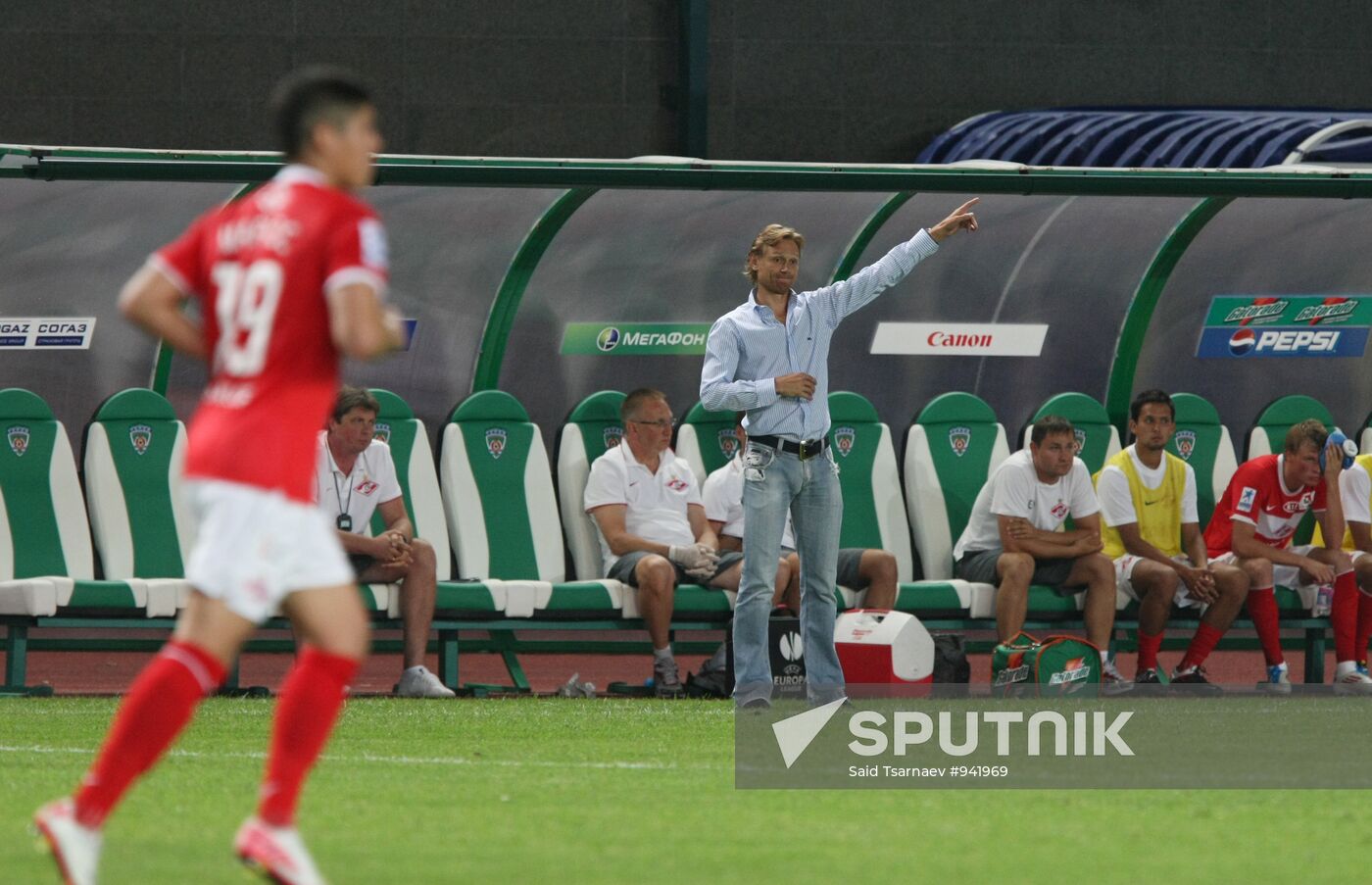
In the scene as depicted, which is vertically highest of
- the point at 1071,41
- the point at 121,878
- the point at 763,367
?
the point at 1071,41

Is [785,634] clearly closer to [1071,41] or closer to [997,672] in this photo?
[997,672]

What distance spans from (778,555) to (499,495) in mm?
2516

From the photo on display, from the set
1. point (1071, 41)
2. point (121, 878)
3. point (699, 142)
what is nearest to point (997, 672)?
point (121, 878)

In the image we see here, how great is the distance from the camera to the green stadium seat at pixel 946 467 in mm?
12086

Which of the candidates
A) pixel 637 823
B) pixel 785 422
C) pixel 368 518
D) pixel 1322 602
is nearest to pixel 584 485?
pixel 368 518

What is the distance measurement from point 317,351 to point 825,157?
1427 centimetres

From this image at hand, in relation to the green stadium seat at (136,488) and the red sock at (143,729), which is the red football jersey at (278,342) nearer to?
the red sock at (143,729)

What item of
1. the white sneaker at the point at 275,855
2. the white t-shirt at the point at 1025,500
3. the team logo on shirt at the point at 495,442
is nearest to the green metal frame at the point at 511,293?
the team logo on shirt at the point at 495,442

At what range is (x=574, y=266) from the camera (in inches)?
512

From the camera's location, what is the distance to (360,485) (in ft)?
36.3

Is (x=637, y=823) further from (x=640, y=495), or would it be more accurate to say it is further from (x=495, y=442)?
(x=495, y=442)

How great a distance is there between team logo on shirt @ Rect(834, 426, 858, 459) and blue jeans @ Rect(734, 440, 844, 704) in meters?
2.56

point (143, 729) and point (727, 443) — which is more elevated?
point (143, 729)

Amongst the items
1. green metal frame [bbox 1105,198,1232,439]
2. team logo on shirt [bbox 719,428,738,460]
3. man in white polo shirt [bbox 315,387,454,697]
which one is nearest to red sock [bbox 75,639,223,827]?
man in white polo shirt [bbox 315,387,454,697]
